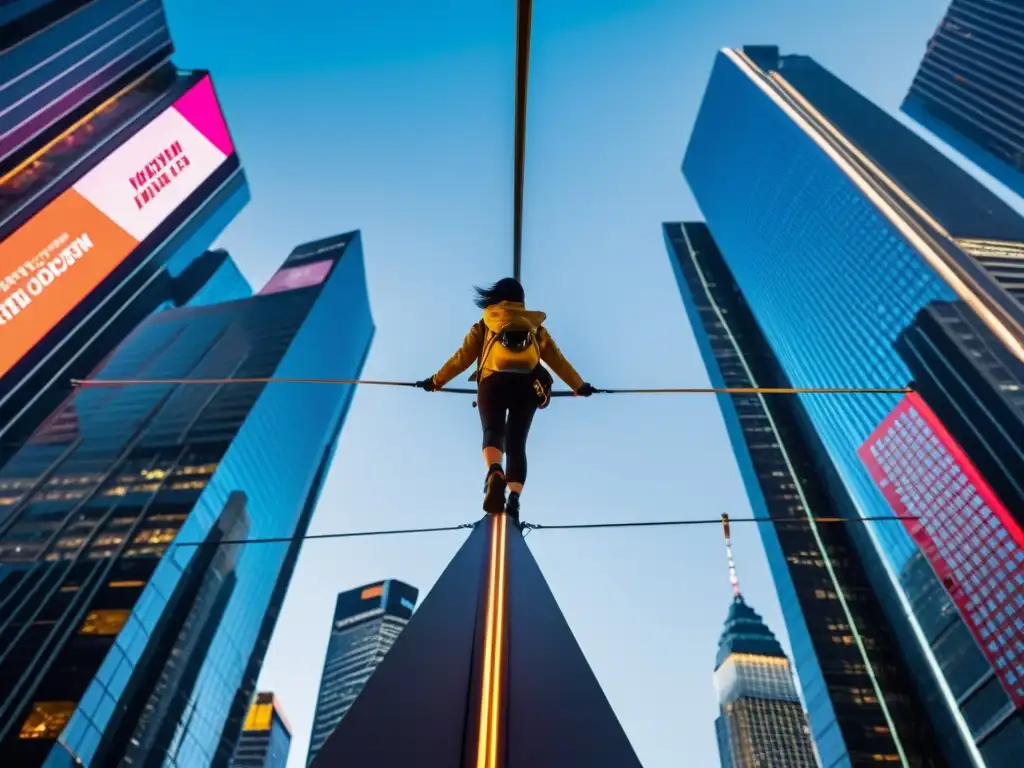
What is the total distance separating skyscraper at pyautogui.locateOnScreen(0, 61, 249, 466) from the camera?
2527cm

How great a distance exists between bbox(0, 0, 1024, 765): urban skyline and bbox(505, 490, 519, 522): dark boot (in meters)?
28.2

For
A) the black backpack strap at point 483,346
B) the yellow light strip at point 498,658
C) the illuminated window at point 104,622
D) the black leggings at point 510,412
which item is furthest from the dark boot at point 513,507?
the illuminated window at point 104,622

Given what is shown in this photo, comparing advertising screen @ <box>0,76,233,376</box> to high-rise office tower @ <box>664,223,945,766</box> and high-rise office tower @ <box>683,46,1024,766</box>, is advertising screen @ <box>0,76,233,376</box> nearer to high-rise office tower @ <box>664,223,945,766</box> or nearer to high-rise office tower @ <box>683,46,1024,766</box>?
high-rise office tower @ <box>683,46,1024,766</box>

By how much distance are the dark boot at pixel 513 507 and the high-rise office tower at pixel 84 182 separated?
2790 centimetres

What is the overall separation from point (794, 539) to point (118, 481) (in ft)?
291

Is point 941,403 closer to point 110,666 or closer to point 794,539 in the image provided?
point 794,539

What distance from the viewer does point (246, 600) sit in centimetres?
8169

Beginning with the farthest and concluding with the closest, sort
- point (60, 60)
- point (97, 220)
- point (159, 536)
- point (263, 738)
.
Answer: point (263, 738) < point (159, 536) < point (97, 220) < point (60, 60)

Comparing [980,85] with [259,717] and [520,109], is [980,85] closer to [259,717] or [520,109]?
[520,109]

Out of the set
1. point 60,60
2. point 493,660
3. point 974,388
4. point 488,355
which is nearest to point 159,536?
point 60,60

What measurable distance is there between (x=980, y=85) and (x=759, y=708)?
131666mm

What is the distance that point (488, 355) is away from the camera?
18.7 feet

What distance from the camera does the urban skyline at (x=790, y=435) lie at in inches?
1174

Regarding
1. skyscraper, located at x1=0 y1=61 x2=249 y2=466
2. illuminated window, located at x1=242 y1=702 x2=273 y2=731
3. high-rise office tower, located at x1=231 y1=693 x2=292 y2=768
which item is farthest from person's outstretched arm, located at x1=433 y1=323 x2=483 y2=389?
illuminated window, located at x1=242 y1=702 x2=273 y2=731
